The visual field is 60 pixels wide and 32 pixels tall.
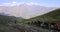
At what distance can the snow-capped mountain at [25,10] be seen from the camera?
49.3 inches

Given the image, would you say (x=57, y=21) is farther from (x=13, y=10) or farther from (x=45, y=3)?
(x=13, y=10)

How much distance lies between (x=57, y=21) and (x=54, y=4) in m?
0.20

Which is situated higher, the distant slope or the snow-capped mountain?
the snow-capped mountain

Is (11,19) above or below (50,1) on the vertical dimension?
below

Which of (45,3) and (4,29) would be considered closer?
(4,29)

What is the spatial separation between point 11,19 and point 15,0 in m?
0.22

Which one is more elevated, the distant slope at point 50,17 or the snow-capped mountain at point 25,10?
the snow-capped mountain at point 25,10

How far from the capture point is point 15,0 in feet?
4.11

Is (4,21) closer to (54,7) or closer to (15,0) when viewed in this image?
(15,0)

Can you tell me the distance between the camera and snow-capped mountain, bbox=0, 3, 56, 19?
4.10ft

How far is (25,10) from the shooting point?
1275 millimetres

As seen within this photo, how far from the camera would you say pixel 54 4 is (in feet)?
4.22

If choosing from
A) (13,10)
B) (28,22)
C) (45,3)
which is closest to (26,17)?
(28,22)

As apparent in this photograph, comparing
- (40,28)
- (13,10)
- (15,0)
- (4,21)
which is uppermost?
(15,0)
